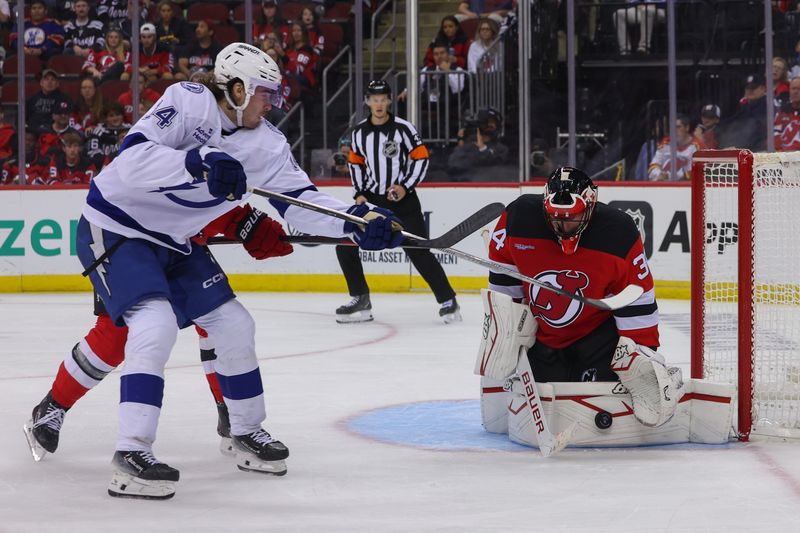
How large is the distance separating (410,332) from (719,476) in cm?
315

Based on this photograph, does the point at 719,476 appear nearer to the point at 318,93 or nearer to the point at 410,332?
the point at 410,332

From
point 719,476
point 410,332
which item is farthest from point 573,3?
point 719,476

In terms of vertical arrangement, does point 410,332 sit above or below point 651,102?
below

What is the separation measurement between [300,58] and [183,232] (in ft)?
20.5

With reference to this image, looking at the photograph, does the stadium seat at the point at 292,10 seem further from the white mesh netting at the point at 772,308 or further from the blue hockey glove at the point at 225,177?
the blue hockey glove at the point at 225,177

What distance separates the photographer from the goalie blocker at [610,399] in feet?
10.6

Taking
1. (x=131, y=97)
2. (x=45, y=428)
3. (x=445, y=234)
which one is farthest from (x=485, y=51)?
(x=45, y=428)

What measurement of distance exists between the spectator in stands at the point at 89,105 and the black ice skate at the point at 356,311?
291 cm

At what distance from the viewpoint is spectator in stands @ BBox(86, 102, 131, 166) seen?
27.4 ft

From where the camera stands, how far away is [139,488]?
2764mm

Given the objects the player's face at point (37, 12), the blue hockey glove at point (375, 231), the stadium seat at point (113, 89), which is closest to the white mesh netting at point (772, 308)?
the blue hockey glove at point (375, 231)

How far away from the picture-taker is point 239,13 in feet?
29.1

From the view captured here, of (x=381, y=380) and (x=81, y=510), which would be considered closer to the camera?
(x=81, y=510)

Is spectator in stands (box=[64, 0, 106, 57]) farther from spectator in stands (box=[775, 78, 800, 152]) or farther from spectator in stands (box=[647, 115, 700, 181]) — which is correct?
spectator in stands (box=[775, 78, 800, 152])
